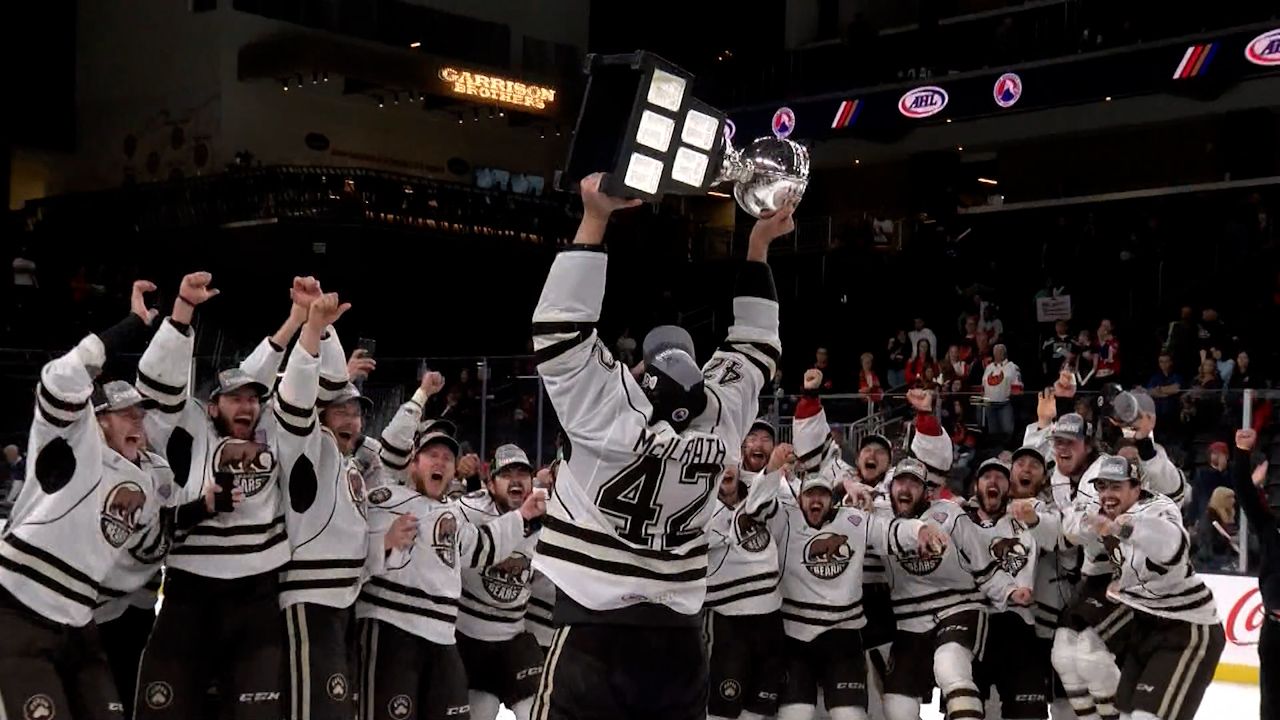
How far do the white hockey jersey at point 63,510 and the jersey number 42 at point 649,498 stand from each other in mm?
2191

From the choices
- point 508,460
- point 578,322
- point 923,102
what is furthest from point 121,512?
point 923,102

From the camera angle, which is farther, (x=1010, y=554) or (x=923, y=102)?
(x=923, y=102)

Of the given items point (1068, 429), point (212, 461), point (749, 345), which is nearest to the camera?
point (749, 345)

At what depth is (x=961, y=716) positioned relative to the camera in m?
7.81

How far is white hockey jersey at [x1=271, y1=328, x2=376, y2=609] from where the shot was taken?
613cm

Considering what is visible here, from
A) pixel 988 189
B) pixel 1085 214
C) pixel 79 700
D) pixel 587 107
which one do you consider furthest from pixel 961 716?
pixel 988 189

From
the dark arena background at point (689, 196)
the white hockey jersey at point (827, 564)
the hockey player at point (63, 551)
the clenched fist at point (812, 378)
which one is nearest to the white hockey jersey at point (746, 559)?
the white hockey jersey at point (827, 564)

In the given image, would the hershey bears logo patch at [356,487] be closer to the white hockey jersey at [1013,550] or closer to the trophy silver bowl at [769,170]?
the trophy silver bowl at [769,170]

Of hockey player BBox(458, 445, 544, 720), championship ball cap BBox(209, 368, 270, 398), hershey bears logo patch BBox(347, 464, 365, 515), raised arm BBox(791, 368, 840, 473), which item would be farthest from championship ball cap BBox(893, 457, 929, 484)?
championship ball cap BBox(209, 368, 270, 398)

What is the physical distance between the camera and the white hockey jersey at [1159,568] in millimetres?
7273

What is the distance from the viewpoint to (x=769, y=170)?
460 cm

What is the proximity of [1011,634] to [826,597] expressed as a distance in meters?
0.96

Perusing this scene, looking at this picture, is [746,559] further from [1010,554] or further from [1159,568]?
[1159,568]

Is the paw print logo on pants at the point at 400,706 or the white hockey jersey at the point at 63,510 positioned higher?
the white hockey jersey at the point at 63,510
